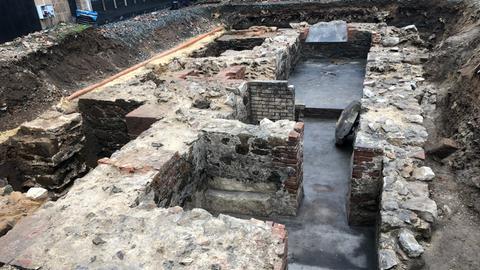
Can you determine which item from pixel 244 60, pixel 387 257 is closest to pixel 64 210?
pixel 387 257

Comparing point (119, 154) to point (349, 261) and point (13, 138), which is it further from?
point (349, 261)

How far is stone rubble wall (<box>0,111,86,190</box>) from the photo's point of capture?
5.33 m

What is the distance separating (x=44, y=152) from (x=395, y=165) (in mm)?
4599

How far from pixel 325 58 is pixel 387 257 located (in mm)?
8716

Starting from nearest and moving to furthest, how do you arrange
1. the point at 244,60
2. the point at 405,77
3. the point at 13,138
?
the point at 13,138, the point at 405,77, the point at 244,60

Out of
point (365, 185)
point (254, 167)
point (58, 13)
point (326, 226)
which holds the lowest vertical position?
point (326, 226)

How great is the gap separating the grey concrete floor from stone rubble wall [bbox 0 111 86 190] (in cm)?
461

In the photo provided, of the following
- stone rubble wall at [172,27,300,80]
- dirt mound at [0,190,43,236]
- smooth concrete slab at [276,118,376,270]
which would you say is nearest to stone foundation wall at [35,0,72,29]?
stone rubble wall at [172,27,300,80]

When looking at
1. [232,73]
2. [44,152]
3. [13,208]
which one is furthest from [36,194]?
[232,73]

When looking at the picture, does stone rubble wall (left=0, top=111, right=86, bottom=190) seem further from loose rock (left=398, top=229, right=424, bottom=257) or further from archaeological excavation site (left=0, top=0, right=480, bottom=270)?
loose rock (left=398, top=229, right=424, bottom=257)

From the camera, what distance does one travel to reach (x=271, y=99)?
6.67 m

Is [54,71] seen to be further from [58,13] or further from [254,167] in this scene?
[58,13]

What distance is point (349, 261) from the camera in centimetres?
421

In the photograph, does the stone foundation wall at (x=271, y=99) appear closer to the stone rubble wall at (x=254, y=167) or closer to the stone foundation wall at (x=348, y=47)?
the stone rubble wall at (x=254, y=167)
